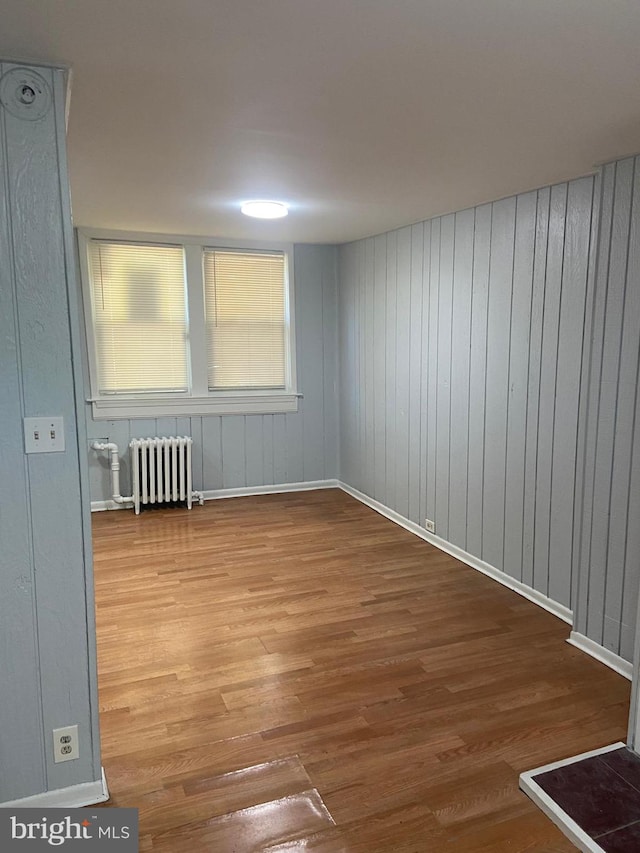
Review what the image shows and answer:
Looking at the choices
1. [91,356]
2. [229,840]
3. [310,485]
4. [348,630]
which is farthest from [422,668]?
[91,356]

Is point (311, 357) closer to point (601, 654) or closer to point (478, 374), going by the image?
point (478, 374)

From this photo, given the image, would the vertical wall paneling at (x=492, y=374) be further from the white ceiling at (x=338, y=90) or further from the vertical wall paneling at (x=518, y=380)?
the white ceiling at (x=338, y=90)

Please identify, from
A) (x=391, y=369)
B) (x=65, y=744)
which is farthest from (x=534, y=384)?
(x=65, y=744)

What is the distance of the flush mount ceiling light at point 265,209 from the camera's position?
379cm

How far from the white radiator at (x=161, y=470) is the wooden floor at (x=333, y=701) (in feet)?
3.60

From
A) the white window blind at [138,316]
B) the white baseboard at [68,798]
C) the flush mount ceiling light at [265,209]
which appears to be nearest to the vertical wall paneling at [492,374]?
the flush mount ceiling light at [265,209]

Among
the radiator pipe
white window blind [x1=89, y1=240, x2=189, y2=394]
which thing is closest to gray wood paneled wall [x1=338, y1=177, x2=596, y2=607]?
white window blind [x1=89, y1=240, x2=189, y2=394]

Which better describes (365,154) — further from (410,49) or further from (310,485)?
(310,485)

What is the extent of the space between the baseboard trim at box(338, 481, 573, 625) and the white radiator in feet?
5.44

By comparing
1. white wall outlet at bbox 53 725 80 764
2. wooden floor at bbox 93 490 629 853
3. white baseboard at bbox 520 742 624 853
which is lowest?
wooden floor at bbox 93 490 629 853

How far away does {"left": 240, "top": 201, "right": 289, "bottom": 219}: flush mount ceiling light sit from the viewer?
379cm

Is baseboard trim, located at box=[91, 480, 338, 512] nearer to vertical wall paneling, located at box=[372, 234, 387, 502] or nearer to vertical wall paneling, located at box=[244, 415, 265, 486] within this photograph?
vertical wall paneling, located at box=[244, 415, 265, 486]

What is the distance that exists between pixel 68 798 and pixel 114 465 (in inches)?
139

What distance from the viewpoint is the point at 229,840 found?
1819 millimetres
